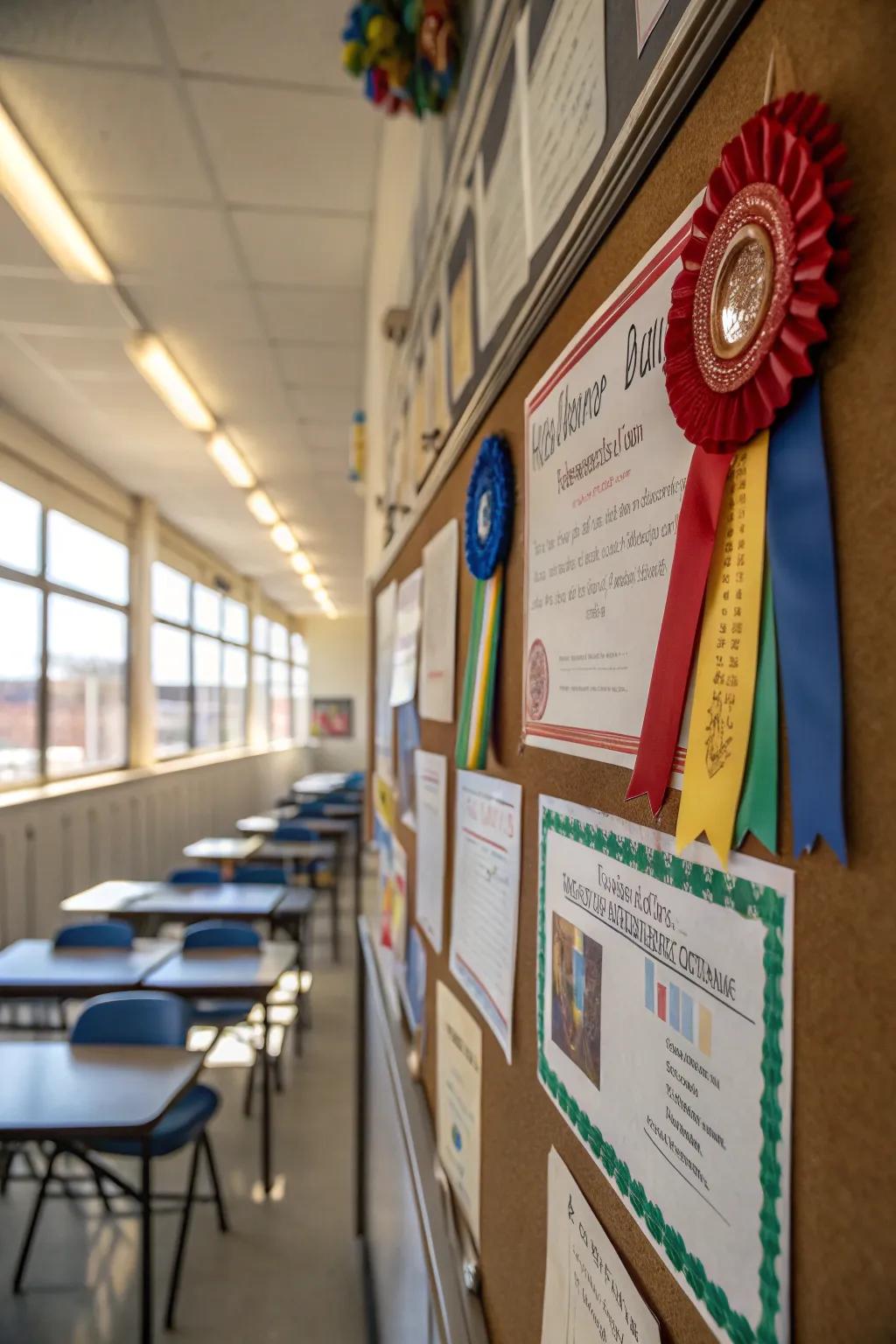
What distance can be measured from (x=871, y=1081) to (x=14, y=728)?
19.6 feet

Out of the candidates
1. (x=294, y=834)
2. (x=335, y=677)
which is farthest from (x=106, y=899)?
A: (x=335, y=677)

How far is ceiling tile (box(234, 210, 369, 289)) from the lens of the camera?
9.94 ft

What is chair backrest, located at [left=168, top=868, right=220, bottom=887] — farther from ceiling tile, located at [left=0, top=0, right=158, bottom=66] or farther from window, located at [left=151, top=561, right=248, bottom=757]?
ceiling tile, located at [left=0, top=0, right=158, bottom=66]

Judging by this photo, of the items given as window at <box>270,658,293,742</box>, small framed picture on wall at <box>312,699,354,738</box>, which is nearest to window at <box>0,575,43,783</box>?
window at <box>270,658,293,742</box>

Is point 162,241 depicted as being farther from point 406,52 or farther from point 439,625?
point 439,625

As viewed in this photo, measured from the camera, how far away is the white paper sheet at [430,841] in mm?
1075

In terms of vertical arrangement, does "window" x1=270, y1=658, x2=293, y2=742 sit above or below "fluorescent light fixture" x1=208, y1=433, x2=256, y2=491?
below

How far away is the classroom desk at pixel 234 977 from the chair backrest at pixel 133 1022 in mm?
393

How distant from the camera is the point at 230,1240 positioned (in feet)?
9.42

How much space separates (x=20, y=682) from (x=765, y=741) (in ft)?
19.6

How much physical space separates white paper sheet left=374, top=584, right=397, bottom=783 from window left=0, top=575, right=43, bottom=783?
13.0 feet

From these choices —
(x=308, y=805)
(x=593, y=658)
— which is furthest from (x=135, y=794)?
(x=593, y=658)

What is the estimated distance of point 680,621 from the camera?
396mm

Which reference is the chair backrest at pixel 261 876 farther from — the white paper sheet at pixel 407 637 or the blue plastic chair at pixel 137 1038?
the white paper sheet at pixel 407 637
